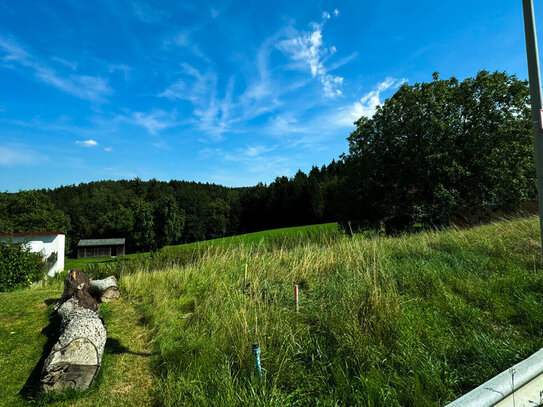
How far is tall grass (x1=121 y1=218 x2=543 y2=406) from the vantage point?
254 centimetres

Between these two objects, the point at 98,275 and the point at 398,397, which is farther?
the point at 98,275

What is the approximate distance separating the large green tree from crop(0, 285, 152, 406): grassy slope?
15447 millimetres

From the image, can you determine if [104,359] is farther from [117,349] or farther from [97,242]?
[97,242]

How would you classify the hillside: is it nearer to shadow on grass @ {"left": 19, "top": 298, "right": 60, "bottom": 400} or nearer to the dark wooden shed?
shadow on grass @ {"left": 19, "top": 298, "right": 60, "bottom": 400}

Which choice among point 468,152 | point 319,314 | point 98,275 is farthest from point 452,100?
point 98,275

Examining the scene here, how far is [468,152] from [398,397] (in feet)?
57.6

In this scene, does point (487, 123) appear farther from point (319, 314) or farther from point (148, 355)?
point (148, 355)

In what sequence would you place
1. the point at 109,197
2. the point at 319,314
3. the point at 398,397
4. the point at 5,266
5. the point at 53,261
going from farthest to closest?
the point at 109,197 < the point at 53,261 < the point at 5,266 < the point at 319,314 < the point at 398,397

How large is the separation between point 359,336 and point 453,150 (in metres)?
16.0

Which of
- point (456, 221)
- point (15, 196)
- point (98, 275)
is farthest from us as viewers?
point (15, 196)

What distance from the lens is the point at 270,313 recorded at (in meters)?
4.06

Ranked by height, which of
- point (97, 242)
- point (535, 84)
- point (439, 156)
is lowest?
point (97, 242)

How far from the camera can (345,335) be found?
3.16m

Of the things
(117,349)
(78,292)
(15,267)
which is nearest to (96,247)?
(15,267)
